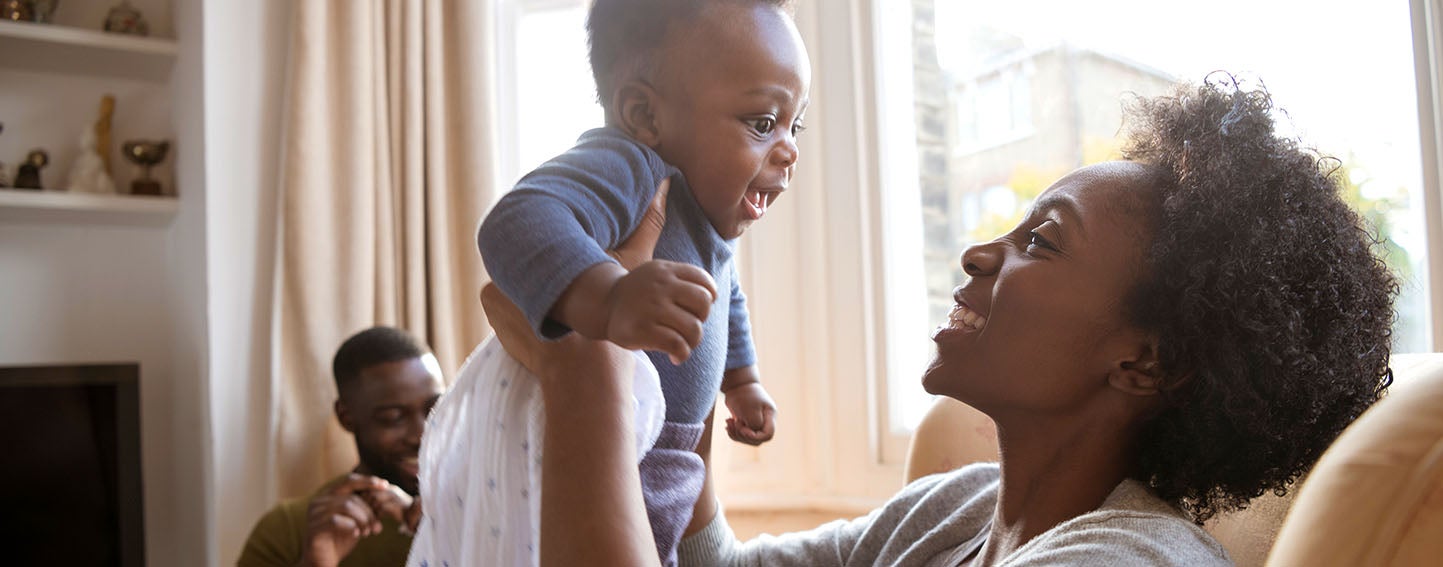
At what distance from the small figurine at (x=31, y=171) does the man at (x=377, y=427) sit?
1.11 metres

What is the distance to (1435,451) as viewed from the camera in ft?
2.07

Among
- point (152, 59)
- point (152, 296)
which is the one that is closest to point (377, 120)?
point (152, 59)

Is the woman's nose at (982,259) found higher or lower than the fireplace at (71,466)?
higher

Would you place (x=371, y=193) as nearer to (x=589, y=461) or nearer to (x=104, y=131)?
(x=104, y=131)

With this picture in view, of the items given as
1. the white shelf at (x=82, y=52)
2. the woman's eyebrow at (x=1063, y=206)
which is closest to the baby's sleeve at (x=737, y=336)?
the woman's eyebrow at (x=1063, y=206)

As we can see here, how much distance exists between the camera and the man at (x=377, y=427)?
2516 mm

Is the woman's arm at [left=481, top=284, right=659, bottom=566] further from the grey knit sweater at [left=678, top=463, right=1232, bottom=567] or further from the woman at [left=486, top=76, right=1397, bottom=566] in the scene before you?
the grey knit sweater at [left=678, top=463, right=1232, bottom=567]

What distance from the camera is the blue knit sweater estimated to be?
0.88m

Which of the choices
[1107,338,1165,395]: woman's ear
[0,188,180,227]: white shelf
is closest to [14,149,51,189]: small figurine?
[0,188,180,227]: white shelf

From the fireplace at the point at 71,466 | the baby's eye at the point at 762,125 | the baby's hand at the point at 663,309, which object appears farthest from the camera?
the fireplace at the point at 71,466

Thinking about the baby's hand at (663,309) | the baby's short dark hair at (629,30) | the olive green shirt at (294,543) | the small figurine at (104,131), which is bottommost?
the olive green shirt at (294,543)

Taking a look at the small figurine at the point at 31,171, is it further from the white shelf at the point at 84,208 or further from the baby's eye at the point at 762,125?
the baby's eye at the point at 762,125

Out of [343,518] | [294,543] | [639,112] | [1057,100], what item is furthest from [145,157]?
[639,112]

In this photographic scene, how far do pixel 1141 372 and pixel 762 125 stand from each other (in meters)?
0.44
